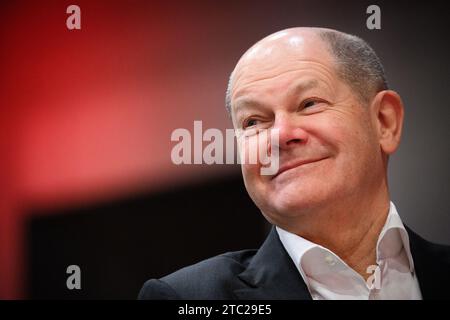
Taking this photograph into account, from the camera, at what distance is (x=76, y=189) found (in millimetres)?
1874

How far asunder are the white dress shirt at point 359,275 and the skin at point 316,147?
0.08 feet

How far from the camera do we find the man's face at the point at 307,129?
1.55 metres

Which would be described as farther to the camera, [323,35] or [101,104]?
[101,104]

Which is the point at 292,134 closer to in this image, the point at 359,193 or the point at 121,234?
the point at 359,193

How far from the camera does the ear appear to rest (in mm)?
1646

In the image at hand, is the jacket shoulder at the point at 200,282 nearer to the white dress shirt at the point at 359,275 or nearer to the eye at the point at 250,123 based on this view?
the white dress shirt at the point at 359,275

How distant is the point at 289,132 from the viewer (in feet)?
5.16

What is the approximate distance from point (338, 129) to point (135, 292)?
758 mm

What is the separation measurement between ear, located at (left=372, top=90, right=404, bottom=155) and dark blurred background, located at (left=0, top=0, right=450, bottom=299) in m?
0.07

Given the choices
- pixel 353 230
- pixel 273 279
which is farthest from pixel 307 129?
pixel 273 279

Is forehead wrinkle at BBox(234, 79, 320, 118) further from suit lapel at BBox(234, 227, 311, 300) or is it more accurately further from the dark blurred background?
suit lapel at BBox(234, 227, 311, 300)

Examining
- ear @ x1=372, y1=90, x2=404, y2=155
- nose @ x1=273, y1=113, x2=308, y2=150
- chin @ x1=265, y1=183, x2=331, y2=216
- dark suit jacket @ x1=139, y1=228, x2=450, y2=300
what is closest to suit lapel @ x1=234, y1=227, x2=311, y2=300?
dark suit jacket @ x1=139, y1=228, x2=450, y2=300

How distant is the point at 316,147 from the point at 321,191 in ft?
0.38
